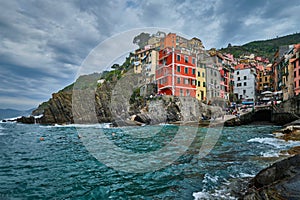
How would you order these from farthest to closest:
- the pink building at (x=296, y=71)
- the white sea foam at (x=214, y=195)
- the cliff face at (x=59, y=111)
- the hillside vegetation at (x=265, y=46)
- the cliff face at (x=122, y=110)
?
the hillside vegetation at (x=265, y=46) < the cliff face at (x=59, y=111) < the cliff face at (x=122, y=110) < the pink building at (x=296, y=71) < the white sea foam at (x=214, y=195)

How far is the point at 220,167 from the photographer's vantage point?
7555 mm

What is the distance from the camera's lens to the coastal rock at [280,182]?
336 cm

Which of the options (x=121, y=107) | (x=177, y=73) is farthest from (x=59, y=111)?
(x=177, y=73)

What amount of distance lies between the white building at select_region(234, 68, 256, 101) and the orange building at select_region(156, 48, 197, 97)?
20935mm

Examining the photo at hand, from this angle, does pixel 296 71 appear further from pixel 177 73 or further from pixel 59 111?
pixel 59 111

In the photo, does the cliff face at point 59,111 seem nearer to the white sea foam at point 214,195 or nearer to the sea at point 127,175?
the sea at point 127,175

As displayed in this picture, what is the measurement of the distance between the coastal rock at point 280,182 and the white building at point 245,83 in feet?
176

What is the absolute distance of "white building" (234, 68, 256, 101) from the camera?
2076 inches

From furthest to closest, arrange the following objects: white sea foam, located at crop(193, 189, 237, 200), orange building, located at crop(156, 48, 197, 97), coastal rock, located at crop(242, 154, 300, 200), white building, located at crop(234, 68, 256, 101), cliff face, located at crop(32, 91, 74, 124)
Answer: white building, located at crop(234, 68, 256, 101) → cliff face, located at crop(32, 91, 74, 124) → orange building, located at crop(156, 48, 197, 97) → white sea foam, located at crop(193, 189, 237, 200) → coastal rock, located at crop(242, 154, 300, 200)

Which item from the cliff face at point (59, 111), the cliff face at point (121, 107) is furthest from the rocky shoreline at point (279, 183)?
the cliff face at point (59, 111)

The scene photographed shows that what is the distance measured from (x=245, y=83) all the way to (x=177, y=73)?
1083 inches

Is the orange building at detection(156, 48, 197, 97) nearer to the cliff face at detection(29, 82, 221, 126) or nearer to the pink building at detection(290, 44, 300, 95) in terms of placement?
the cliff face at detection(29, 82, 221, 126)

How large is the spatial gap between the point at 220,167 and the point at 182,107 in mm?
29456

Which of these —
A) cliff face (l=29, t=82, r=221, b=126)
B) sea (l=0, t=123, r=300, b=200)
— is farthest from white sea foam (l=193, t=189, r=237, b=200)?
cliff face (l=29, t=82, r=221, b=126)
